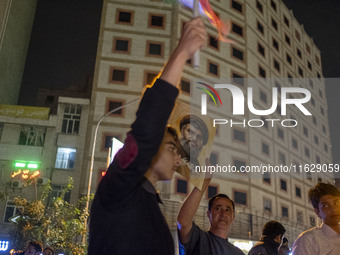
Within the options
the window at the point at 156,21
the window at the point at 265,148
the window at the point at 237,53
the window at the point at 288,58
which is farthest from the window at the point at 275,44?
→ the window at the point at 156,21

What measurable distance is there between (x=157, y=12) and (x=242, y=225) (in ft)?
65.7

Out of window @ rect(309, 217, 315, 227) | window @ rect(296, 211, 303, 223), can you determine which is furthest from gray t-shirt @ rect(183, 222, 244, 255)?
window @ rect(309, 217, 315, 227)

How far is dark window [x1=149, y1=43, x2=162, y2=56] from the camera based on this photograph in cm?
3200

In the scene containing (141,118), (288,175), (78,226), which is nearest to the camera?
(141,118)

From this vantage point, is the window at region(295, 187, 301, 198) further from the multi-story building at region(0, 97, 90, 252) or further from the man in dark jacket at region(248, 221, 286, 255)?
the man in dark jacket at region(248, 221, 286, 255)

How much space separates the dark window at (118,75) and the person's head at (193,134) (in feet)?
94.3

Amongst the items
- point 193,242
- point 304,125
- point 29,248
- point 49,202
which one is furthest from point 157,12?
point 193,242

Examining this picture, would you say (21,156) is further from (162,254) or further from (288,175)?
(162,254)

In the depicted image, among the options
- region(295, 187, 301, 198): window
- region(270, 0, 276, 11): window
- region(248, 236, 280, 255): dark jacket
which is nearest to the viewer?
region(248, 236, 280, 255): dark jacket

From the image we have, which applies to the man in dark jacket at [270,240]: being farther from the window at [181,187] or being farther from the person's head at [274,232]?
the window at [181,187]

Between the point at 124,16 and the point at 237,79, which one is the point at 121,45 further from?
the point at 237,79

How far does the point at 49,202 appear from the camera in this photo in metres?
27.2

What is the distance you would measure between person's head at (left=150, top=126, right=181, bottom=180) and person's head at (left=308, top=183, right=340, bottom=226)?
95.8 inches

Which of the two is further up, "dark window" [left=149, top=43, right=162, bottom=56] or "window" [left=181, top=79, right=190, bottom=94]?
"dark window" [left=149, top=43, right=162, bottom=56]
